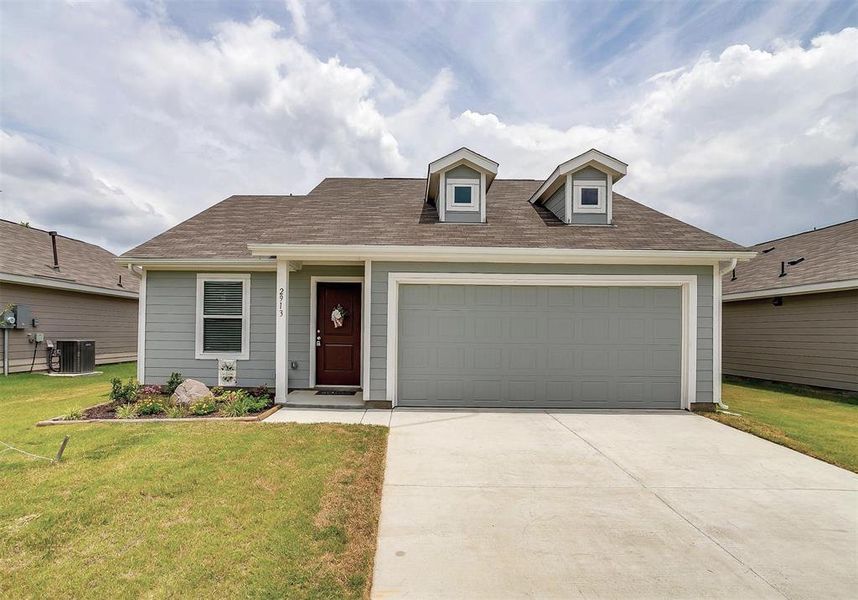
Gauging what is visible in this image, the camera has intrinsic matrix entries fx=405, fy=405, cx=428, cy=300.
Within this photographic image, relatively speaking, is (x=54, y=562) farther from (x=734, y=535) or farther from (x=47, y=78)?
(x=47, y=78)

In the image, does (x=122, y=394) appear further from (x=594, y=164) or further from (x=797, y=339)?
(x=797, y=339)

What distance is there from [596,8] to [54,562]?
35.8ft

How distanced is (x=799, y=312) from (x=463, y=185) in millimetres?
8991

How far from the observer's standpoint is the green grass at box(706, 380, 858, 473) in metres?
5.11

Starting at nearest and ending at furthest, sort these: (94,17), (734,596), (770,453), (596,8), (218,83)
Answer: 1. (734,596)
2. (770,453)
3. (94,17)
4. (596,8)
5. (218,83)

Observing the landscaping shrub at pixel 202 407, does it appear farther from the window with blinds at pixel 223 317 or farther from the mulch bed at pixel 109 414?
the window with blinds at pixel 223 317

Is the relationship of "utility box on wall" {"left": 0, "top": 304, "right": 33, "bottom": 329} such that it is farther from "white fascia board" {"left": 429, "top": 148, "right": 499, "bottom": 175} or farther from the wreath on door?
"white fascia board" {"left": 429, "top": 148, "right": 499, "bottom": 175}

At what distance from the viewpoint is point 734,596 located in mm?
2363

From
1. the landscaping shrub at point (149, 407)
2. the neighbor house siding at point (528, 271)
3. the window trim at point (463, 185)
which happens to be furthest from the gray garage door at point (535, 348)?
the landscaping shrub at point (149, 407)

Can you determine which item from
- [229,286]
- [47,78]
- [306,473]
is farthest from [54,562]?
[47,78]

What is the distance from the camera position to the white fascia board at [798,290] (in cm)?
859

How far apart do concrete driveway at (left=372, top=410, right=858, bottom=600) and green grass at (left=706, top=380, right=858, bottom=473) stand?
18.5 inches

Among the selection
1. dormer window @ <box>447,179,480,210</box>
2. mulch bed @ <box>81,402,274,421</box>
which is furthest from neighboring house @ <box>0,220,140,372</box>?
dormer window @ <box>447,179,480,210</box>

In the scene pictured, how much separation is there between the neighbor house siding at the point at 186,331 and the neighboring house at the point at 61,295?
2.20m
